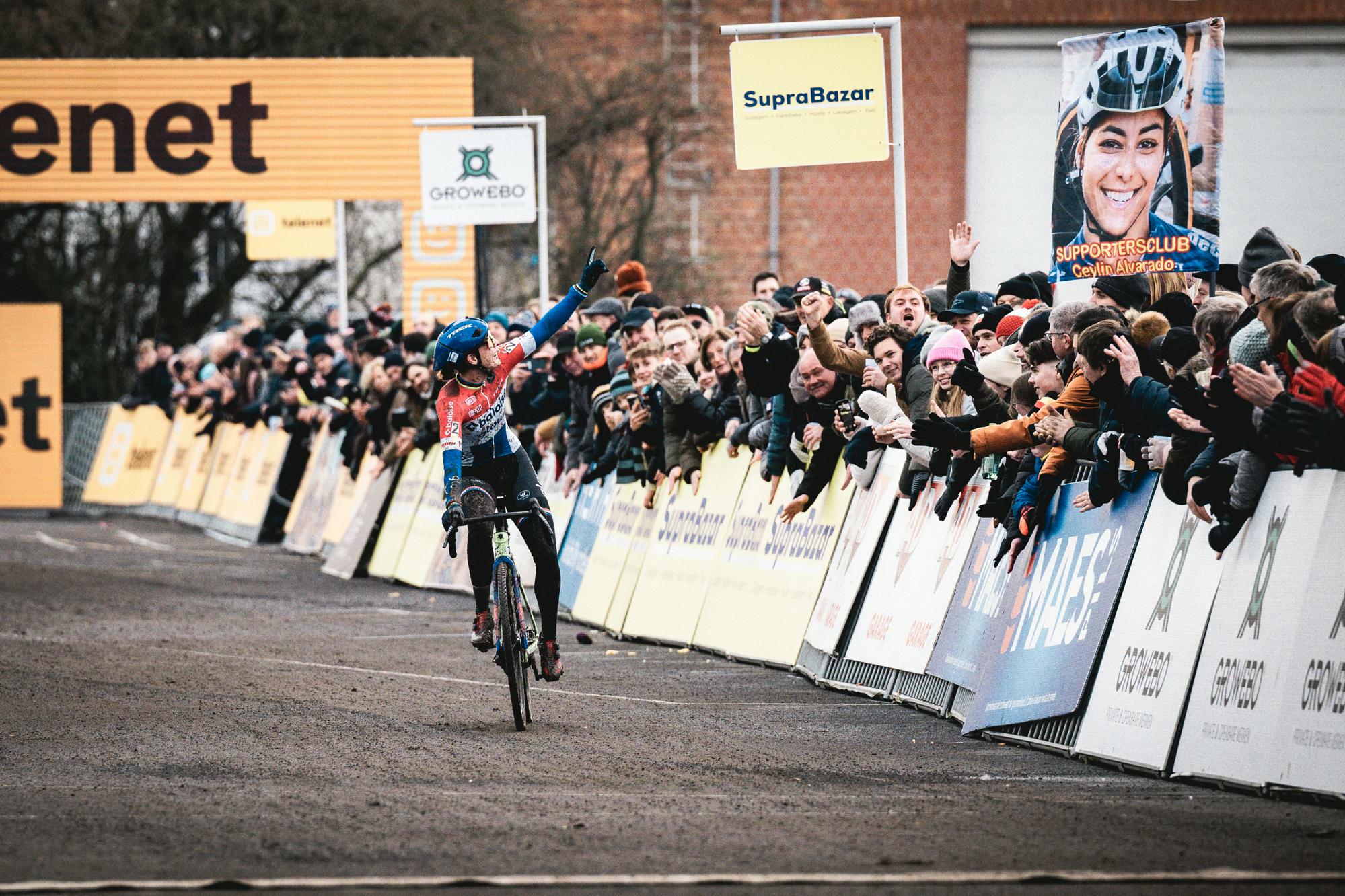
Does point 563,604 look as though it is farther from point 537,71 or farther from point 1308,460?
point 537,71

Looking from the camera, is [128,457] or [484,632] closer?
[484,632]

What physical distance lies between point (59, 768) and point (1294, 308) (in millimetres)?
5639

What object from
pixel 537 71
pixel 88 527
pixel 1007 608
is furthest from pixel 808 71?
pixel 537 71

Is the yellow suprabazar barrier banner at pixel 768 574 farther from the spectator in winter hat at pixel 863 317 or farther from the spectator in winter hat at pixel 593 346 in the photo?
the spectator in winter hat at pixel 593 346

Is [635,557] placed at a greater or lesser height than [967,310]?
lesser

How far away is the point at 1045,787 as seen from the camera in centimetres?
896

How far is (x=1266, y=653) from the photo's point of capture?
337 inches

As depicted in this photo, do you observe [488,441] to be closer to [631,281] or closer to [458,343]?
[458,343]

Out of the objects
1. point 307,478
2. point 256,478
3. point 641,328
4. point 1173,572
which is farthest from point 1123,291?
point 256,478

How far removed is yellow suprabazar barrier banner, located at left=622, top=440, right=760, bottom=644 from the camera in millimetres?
15625

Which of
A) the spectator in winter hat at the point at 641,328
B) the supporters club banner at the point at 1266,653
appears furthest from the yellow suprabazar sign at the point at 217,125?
the supporters club banner at the point at 1266,653

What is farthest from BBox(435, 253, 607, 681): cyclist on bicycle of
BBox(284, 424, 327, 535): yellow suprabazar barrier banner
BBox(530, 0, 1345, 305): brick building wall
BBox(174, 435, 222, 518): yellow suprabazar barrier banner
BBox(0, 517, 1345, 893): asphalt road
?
BBox(530, 0, 1345, 305): brick building wall

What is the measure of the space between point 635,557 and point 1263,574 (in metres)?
8.70

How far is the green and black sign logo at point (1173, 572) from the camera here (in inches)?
369
